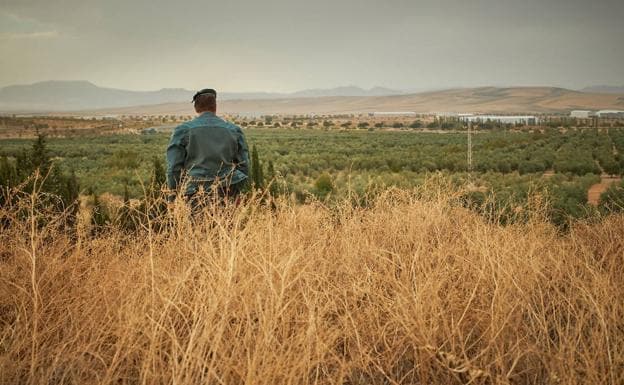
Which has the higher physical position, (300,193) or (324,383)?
(324,383)

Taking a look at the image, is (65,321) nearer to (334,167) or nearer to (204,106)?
(204,106)

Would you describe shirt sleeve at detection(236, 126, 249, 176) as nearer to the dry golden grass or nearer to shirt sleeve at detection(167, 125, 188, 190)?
shirt sleeve at detection(167, 125, 188, 190)

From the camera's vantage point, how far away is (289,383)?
2135 millimetres

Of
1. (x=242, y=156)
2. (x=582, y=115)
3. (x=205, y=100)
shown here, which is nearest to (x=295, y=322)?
(x=242, y=156)

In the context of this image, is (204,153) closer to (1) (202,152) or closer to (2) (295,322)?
(1) (202,152)

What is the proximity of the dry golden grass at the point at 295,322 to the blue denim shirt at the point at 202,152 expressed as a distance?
950mm

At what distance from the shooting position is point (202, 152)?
4832mm

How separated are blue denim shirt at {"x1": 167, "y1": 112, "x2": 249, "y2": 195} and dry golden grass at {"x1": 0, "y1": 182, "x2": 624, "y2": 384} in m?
0.95

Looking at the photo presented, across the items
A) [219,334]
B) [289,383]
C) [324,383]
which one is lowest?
[324,383]

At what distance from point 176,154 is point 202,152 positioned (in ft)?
0.87

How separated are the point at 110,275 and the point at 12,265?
30.6 inches

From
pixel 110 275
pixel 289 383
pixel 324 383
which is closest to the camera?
pixel 289 383

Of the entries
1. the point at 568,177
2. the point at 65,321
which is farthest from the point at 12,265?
the point at 568,177

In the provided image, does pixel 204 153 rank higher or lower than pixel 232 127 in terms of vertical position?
lower
